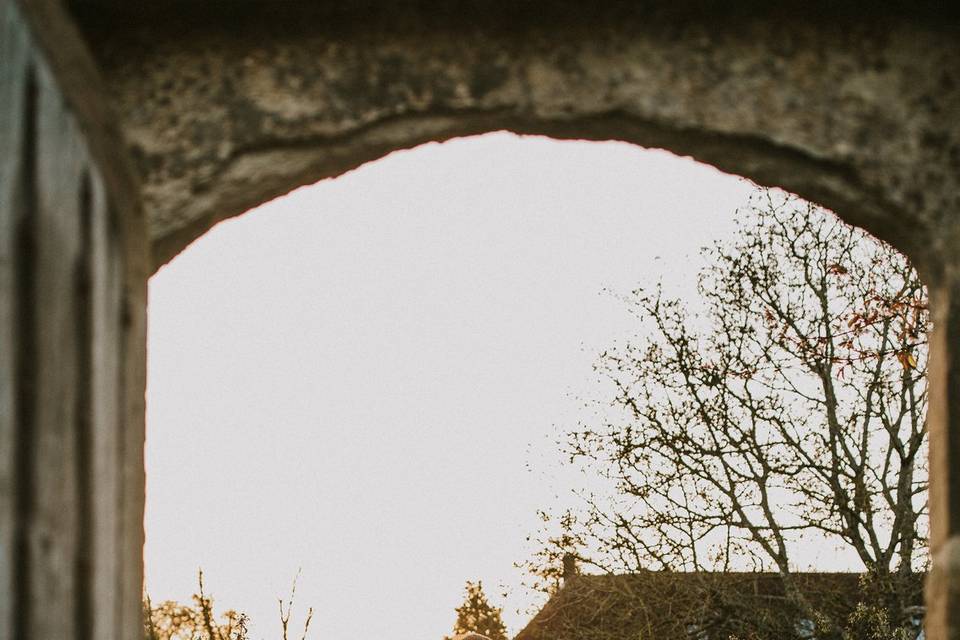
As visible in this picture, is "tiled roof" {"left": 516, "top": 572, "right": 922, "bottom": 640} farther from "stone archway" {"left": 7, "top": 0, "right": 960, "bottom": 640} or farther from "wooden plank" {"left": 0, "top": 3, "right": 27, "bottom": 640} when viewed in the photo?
"wooden plank" {"left": 0, "top": 3, "right": 27, "bottom": 640}

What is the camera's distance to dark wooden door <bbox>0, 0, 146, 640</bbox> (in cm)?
146

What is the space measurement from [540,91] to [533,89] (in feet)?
0.05

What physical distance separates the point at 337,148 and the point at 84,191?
57 cm

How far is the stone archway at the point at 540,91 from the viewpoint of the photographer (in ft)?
6.78

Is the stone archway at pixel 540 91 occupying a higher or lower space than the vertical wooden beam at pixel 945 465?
higher

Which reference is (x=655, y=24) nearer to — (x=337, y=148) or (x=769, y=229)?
(x=337, y=148)

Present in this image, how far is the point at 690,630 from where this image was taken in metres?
10.1

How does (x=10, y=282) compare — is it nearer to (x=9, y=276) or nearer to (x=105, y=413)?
(x=9, y=276)

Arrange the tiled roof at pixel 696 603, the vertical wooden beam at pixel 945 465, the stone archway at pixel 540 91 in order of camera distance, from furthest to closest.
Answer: the tiled roof at pixel 696 603
the stone archway at pixel 540 91
the vertical wooden beam at pixel 945 465

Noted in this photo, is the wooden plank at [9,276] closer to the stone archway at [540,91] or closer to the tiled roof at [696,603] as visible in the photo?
the stone archway at [540,91]

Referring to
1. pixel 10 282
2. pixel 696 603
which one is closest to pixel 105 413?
pixel 10 282

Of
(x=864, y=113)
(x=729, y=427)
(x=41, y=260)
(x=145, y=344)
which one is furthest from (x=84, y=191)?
(x=729, y=427)

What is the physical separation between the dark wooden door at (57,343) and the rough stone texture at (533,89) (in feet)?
1.23

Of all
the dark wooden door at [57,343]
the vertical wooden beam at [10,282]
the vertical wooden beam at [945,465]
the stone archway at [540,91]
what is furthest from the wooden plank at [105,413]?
the vertical wooden beam at [945,465]
